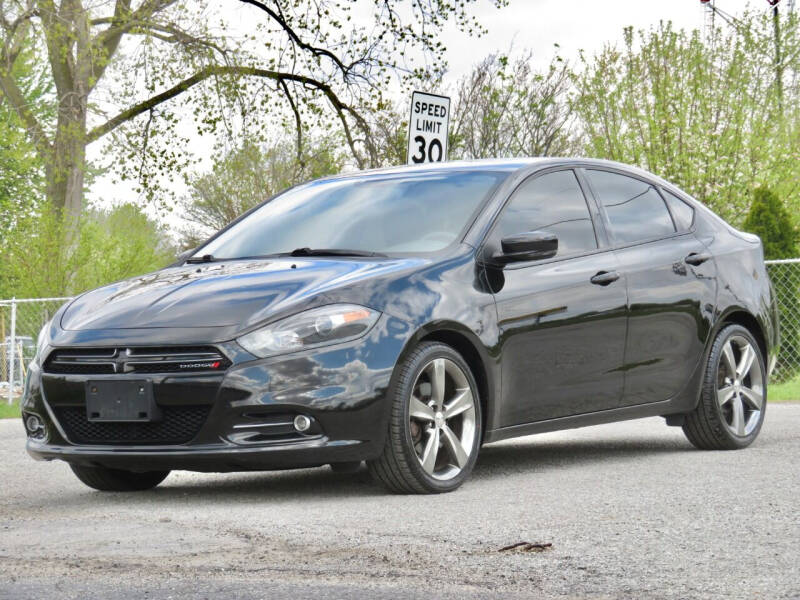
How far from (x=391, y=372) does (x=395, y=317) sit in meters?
0.25

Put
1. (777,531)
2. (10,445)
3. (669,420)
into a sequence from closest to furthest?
(777,531) < (669,420) < (10,445)

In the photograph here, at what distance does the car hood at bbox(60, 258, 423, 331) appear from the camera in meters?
6.04

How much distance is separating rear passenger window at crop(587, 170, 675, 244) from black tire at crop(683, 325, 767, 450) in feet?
2.48

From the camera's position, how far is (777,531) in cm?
517

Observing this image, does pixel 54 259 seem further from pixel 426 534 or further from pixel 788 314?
pixel 426 534

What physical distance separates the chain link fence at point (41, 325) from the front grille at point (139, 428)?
989 centimetres

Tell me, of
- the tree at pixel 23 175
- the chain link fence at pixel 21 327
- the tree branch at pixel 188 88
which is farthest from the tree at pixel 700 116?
the tree at pixel 23 175

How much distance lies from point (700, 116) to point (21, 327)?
17419mm

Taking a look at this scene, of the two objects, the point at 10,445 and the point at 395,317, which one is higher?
the point at 395,317

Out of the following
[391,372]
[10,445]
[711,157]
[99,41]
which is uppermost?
[99,41]

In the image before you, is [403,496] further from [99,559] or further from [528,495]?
[99,559]

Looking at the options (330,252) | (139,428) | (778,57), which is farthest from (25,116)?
(139,428)

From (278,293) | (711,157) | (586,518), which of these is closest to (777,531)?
(586,518)

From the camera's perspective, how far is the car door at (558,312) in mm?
6781
